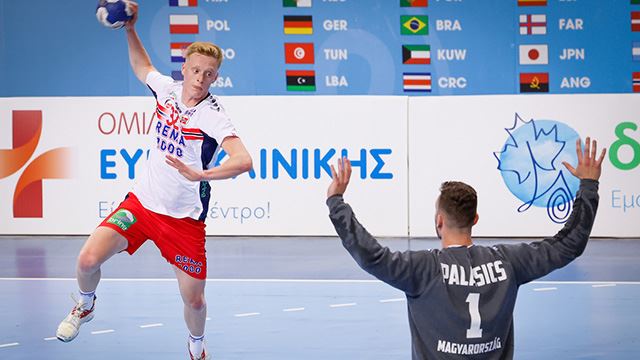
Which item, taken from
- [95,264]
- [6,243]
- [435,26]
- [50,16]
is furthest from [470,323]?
[50,16]

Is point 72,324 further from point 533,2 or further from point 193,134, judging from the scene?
point 533,2

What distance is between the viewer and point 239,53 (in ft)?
55.4

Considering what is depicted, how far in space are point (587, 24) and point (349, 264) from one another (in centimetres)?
698

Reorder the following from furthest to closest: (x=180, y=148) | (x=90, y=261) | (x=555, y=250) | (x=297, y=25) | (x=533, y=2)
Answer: (x=297, y=25), (x=533, y=2), (x=180, y=148), (x=90, y=261), (x=555, y=250)

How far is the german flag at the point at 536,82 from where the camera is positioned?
653 inches

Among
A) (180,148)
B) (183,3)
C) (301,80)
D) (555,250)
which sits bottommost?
(555,250)

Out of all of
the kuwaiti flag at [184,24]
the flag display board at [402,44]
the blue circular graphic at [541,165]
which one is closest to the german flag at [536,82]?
the flag display board at [402,44]

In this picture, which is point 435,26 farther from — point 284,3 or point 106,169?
point 106,169

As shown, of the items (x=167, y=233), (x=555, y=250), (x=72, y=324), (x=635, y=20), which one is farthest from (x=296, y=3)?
(x=555, y=250)

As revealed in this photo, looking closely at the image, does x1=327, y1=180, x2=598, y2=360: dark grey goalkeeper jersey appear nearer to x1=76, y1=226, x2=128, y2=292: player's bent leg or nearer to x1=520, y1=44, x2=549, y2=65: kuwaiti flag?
x1=76, y1=226, x2=128, y2=292: player's bent leg

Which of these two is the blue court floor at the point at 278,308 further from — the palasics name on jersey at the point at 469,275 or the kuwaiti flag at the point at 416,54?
the kuwaiti flag at the point at 416,54

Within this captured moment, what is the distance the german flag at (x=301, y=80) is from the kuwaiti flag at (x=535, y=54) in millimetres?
3423

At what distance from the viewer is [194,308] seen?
6.95 meters

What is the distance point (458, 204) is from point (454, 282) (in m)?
0.31
